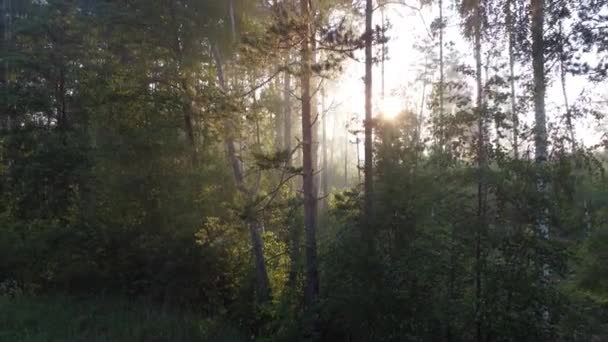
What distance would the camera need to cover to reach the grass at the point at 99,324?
29.3 ft

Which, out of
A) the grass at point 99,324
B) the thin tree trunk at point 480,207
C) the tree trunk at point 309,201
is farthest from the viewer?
the grass at point 99,324

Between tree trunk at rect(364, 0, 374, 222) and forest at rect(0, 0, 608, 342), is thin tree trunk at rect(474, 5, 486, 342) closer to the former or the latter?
forest at rect(0, 0, 608, 342)

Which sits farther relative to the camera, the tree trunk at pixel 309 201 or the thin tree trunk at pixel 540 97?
the tree trunk at pixel 309 201

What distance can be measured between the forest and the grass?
0.06 meters

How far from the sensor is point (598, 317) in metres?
8.99

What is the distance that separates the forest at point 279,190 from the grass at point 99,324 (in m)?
0.06

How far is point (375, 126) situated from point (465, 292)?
10.6 ft

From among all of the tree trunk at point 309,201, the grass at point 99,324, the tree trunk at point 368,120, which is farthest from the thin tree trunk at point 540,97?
the grass at point 99,324

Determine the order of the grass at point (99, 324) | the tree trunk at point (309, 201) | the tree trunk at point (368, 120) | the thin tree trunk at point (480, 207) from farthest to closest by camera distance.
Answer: the grass at point (99, 324) < the tree trunk at point (309, 201) < the tree trunk at point (368, 120) < the thin tree trunk at point (480, 207)

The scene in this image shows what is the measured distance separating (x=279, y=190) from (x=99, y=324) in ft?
16.6

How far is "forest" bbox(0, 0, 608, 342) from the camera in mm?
6633

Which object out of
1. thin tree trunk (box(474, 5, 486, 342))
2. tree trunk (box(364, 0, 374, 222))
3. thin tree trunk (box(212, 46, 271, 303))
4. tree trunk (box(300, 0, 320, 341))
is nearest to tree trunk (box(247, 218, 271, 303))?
thin tree trunk (box(212, 46, 271, 303))

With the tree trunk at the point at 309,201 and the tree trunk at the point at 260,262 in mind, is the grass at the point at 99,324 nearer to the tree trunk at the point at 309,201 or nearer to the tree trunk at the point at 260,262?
the tree trunk at the point at 260,262

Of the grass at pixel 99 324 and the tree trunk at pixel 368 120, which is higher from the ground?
the tree trunk at pixel 368 120
